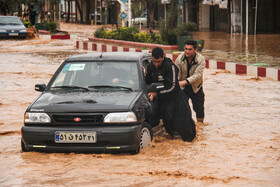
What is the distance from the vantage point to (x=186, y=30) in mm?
24047

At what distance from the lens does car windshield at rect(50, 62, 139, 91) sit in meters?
7.77

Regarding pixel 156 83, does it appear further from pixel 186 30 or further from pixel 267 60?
pixel 186 30

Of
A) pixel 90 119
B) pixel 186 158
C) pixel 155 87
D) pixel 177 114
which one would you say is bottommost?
pixel 186 158

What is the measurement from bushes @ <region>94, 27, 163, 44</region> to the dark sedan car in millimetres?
17465

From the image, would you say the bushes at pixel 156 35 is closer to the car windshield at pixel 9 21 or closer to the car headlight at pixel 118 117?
the car windshield at pixel 9 21

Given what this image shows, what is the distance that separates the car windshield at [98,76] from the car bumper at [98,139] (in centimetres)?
92

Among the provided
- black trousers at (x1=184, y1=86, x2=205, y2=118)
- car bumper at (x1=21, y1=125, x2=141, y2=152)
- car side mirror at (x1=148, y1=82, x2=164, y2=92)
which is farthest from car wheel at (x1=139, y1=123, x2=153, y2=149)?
black trousers at (x1=184, y1=86, x2=205, y2=118)

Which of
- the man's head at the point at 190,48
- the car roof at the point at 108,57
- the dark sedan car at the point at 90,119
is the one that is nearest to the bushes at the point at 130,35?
the man's head at the point at 190,48

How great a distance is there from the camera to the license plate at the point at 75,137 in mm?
6867

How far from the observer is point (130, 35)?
2772 centimetres

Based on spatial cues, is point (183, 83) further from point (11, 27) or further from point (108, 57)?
point (11, 27)

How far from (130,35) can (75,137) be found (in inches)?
830

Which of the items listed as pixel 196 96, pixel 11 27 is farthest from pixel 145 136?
pixel 11 27

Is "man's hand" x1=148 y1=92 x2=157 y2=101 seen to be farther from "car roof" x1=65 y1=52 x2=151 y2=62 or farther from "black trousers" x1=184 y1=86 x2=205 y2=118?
"black trousers" x1=184 y1=86 x2=205 y2=118
